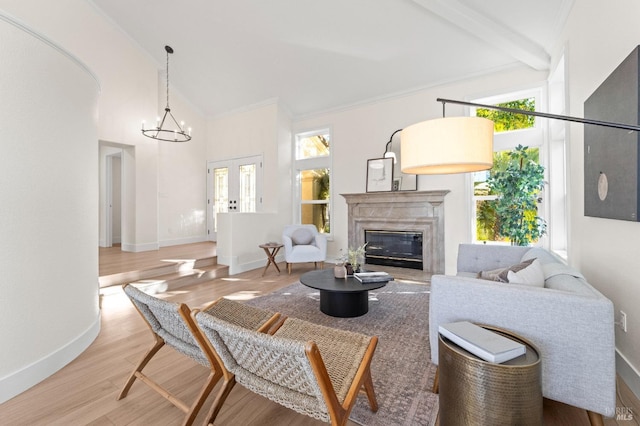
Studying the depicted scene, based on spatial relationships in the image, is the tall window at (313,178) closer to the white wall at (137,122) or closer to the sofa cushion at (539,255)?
the white wall at (137,122)

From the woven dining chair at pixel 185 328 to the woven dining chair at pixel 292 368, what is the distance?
93 millimetres

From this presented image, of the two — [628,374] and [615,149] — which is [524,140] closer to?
[615,149]

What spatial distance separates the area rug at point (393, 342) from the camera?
1690 millimetres

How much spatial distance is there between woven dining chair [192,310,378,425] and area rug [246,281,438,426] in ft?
0.87

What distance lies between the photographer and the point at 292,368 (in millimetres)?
1208

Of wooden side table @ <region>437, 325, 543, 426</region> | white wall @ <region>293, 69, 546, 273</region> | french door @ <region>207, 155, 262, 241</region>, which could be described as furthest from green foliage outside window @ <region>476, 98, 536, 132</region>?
french door @ <region>207, 155, 262, 241</region>

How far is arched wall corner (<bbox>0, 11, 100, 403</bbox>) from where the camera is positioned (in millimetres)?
1877

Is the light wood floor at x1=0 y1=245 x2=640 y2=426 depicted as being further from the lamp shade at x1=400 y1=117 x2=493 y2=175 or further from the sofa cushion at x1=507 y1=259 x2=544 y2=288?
the lamp shade at x1=400 y1=117 x2=493 y2=175

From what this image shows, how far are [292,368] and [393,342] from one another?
1617 millimetres

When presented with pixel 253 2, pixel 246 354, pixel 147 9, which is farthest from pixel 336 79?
pixel 246 354

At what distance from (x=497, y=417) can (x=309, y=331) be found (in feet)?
3.41

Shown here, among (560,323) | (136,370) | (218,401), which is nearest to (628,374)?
(560,323)

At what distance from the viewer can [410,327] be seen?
9.39ft

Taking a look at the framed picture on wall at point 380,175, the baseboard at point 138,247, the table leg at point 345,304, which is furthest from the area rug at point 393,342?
the baseboard at point 138,247
